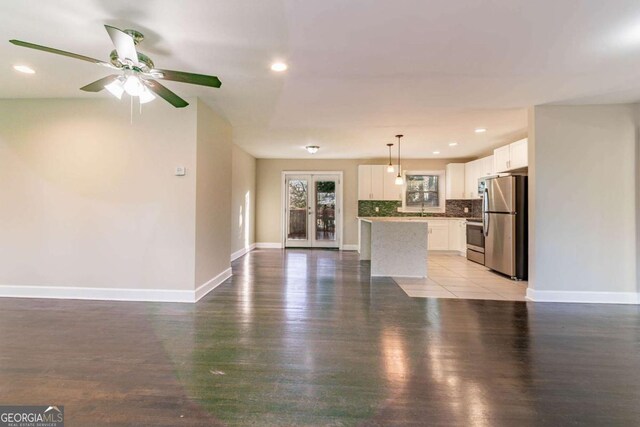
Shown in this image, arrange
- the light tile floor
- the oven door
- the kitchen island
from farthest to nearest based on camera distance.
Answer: the oven door → the kitchen island → the light tile floor

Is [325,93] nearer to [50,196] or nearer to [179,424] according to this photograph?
[179,424]

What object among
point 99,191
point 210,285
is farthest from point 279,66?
point 210,285

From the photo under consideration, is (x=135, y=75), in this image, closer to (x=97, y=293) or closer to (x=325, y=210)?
(x=97, y=293)

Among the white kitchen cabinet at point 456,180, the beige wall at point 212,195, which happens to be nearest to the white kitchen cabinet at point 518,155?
the white kitchen cabinet at point 456,180

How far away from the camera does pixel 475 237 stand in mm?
5711

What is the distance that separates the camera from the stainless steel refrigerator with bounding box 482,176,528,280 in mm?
4410

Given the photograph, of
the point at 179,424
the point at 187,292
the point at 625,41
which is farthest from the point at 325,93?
the point at 179,424

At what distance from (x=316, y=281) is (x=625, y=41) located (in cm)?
386

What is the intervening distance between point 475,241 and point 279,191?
4.70 metres

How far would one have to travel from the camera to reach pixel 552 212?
346cm

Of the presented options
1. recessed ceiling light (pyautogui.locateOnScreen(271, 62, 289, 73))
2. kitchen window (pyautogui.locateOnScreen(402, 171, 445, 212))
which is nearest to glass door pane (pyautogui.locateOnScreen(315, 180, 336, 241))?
kitchen window (pyautogui.locateOnScreen(402, 171, 445, 212))

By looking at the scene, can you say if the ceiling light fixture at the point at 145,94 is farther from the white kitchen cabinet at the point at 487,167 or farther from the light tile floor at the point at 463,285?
the white kitchen cabinet at the point at 487,167

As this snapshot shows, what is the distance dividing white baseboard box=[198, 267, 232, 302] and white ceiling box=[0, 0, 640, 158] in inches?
86.4

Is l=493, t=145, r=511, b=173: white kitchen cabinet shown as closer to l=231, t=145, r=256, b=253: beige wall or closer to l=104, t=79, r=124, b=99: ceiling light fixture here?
l=231, t=145, r=256, b=253: beige wall
